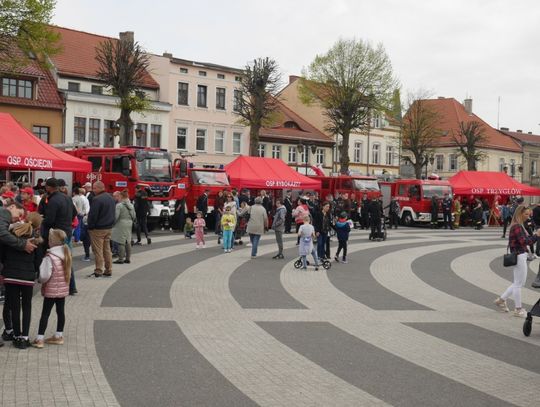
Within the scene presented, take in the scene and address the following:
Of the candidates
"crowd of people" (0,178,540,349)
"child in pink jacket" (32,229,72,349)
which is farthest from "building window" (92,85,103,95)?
"child in pink jacket" (32,229,72,349)

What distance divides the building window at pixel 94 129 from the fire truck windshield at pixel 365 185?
17.3 metres

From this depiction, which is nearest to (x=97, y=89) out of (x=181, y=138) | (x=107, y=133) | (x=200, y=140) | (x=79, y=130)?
(x=107, y=133)

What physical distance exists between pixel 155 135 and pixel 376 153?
27663 mm

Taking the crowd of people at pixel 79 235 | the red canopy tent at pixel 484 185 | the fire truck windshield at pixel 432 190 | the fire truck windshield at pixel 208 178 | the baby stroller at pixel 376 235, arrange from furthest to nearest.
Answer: the red canopy tent at pixel 484 185, the fire truck windshield at pixel 432 190, the fire truck windshield at pixel 208 178, the baby stroller at pixel 376 235, the crowd of people at pixel 79 235

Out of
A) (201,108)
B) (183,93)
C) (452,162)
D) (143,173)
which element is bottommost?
(143,173)

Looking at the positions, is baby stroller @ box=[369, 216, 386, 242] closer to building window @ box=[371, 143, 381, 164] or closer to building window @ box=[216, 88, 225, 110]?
building window @ box=[216, 88, 225, 110]

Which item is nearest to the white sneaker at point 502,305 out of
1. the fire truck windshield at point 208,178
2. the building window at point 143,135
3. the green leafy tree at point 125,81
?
the fire truck windshield at point 208,178

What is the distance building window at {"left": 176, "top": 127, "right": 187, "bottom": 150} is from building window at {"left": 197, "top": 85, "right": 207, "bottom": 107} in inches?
94.0

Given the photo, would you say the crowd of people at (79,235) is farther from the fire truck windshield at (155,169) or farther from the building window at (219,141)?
the building window at (219,141)

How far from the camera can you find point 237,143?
5469 cm

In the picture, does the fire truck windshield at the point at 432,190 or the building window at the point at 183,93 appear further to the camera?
the building window at the point at 183,93

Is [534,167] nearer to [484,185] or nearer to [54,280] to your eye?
[484,185]

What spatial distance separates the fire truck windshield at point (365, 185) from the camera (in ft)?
129

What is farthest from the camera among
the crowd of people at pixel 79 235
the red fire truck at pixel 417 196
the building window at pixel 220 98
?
the building window at pixel 220 98
